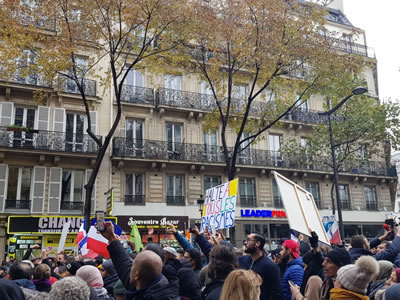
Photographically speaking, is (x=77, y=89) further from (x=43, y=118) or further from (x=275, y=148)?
A: (x=275, y=148)

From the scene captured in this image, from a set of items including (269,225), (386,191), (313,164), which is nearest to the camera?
(269,225)

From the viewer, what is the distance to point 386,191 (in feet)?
98.9

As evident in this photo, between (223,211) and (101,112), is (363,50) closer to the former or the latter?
(101,112)

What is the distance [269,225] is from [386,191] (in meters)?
11.4

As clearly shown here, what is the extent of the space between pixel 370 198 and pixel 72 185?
21.4 m


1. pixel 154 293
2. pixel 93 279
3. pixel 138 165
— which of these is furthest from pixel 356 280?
pixel 138 165

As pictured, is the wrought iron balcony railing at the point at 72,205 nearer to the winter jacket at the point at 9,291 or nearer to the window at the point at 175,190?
the window at the point at 175,190

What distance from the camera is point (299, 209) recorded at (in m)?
5.61

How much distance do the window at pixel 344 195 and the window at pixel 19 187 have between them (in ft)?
67.2

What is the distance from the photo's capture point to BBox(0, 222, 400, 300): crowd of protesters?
3223 millimetres

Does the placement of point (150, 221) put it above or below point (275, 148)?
below

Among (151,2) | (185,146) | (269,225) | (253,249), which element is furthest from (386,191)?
(253,249)

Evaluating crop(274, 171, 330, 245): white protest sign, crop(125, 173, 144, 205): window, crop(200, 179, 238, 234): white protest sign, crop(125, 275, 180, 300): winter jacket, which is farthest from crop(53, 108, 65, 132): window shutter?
crop(125, 275, 180, 300): winter jacket

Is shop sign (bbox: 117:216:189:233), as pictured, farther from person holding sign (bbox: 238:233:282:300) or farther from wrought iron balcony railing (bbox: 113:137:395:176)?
person holding sign (bbox: 238:233:282:300)
